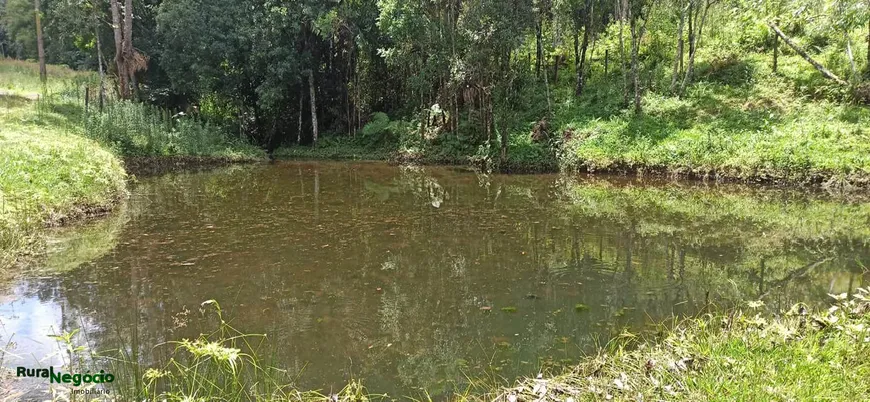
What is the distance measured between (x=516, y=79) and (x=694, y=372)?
18358 millimetres

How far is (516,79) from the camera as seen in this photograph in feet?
67.2

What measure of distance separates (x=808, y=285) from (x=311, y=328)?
5.35 metres

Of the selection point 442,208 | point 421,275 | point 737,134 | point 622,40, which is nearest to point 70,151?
point 442,208

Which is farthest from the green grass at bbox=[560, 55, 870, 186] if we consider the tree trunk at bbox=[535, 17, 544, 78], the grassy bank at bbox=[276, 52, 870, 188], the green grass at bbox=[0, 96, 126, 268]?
the green grass at bbox=[0, 96, 126, 268]

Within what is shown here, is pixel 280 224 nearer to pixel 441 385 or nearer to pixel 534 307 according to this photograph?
pixel 534 307

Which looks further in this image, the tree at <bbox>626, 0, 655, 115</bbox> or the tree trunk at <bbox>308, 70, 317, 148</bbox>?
the tree trunk at <bbox>308, 70, 317, 148</bbox>

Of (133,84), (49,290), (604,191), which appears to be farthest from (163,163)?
(604,191)

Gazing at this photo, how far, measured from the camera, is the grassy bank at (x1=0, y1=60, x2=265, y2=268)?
7.58m

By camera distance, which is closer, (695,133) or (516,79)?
(695,133)

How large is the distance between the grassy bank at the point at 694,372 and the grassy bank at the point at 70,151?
14.9 feet

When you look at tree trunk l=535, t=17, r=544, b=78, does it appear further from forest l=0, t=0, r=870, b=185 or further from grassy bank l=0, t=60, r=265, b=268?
grassy bank l=0, t=60, r=265, b=268

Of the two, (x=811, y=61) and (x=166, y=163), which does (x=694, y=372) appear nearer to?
(x=166, y=163)

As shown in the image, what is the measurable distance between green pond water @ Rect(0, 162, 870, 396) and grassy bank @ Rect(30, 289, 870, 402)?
0.54 meters

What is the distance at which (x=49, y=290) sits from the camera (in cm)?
557
